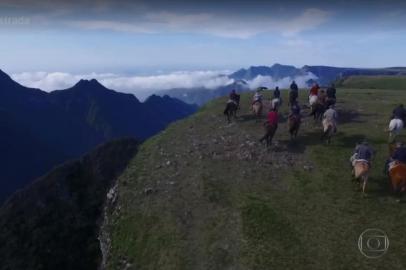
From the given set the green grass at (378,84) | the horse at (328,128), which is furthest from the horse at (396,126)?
the green grass at (378,84)

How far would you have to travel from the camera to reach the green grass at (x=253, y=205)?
2345 centimetres

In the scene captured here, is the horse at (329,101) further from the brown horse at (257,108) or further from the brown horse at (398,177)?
the brown horse at (398,177)

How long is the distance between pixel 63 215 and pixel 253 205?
20.2 meters

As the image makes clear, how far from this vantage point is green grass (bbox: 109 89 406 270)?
23.5 metres

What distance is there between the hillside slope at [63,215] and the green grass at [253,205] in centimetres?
421

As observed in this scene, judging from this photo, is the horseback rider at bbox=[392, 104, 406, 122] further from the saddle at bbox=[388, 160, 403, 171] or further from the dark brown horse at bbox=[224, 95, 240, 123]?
the dark brown horse at bbox=[224, 95, 240, 123]

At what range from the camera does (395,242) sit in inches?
902

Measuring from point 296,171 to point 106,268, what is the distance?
14754mm

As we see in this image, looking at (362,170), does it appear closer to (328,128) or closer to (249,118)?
(328,128)

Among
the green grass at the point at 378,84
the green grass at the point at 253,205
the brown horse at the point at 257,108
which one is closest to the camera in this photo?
the green grass at the point at 253,205

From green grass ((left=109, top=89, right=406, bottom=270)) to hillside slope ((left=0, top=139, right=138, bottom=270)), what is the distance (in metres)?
4.21

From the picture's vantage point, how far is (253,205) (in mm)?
28391

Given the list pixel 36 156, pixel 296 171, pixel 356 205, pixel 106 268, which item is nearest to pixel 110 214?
pixel 106 268

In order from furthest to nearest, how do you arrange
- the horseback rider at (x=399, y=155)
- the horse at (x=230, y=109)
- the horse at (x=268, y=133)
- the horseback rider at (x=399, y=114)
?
the horse at (x=230, y=109) < the horseback rider at (x=399, y=114) < the horse at (x=268, y=133) < the horseback rider at (x=399, y=155)
